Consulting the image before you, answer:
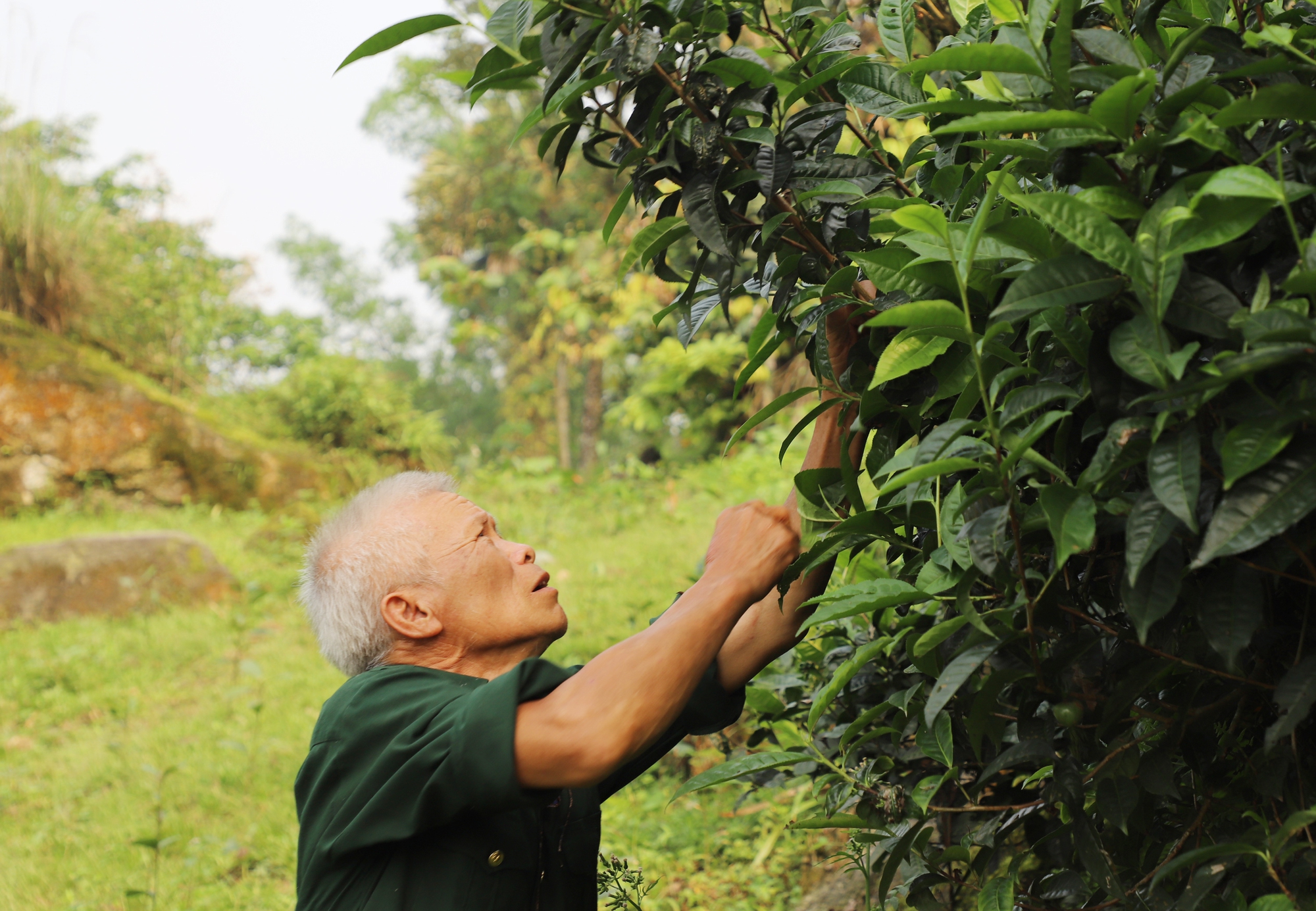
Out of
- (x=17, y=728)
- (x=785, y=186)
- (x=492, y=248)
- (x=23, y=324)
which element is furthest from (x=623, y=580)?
(x=492, y=248)

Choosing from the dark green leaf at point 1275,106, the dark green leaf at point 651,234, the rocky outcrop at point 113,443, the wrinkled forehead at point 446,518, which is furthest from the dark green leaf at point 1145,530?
the rocky outcrop at point 113,443

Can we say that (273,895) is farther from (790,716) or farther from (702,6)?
(702,6)

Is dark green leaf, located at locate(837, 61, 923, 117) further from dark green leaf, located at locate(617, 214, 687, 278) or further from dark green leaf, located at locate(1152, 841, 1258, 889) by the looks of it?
dark green leaf, located at locate(1152, 841, 1258, 889)

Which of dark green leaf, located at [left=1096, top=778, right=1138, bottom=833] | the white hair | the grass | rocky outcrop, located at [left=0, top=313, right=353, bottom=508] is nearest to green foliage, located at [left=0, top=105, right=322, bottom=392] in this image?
rocky outcrop, located at [left=0, top=313, right=353, bottom=508]

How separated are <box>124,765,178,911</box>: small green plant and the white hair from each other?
4.44 feet

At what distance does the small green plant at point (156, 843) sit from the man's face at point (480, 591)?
5.27ft

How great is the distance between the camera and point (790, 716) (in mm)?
1974

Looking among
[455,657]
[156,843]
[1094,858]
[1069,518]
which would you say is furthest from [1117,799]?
[156,843]

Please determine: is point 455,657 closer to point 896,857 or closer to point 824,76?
point 896,857

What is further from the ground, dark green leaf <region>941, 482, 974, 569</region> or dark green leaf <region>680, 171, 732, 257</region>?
dark green leaf <region>680, 171, 732, 257</region>

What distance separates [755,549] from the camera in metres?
1.45

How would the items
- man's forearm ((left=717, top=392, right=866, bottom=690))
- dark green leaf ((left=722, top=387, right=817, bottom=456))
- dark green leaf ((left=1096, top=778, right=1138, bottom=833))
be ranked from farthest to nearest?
man's forearm ((left=717, top=392, right=866, bottom=690))
dark green leaf ((left=722, top=387, right=817, bottom=456))
dark green leaf ((left=1096, top=778, right=1138, bottom=833))

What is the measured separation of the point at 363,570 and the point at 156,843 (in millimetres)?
1729

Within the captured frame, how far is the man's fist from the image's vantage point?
143 cm
